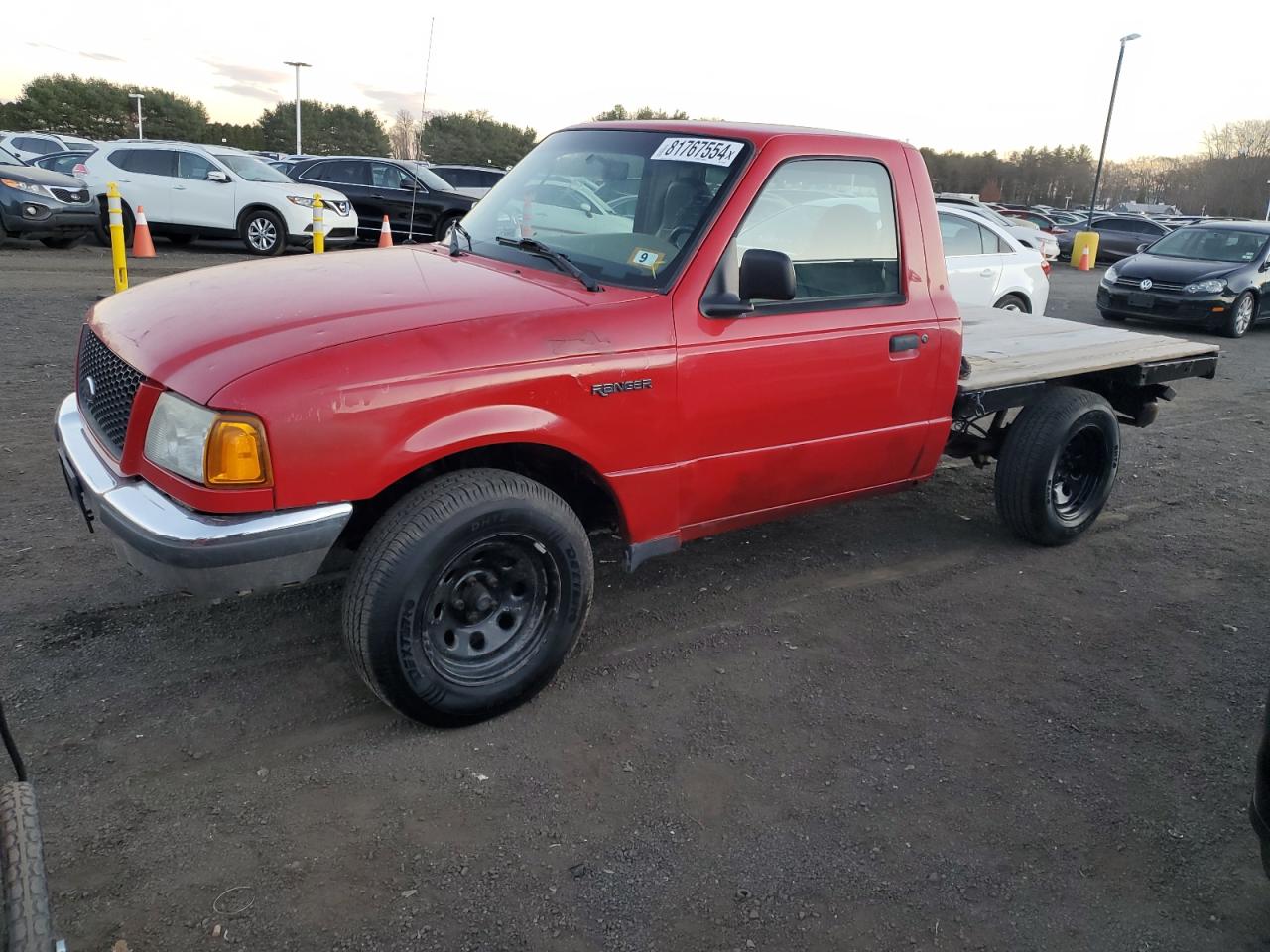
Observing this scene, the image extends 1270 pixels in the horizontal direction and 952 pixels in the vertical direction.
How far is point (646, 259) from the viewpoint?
11.6ft

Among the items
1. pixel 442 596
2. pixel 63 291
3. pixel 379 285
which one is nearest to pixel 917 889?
pixel 442 596

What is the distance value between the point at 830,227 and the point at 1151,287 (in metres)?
11.8

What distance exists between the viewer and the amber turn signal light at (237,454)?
263 centimetres

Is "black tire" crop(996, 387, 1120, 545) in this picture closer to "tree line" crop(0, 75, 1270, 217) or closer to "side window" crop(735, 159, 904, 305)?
"side window" crop(735, 159, 904, 305)

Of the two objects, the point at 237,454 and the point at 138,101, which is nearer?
the point at 237,454

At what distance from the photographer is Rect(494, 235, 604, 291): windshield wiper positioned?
3467 mm

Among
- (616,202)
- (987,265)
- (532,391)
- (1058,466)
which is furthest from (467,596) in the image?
(987,265)

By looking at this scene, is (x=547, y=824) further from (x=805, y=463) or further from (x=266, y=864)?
(x=805, y=463)

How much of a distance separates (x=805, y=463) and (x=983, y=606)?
47.4 inches

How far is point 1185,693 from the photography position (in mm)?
3752

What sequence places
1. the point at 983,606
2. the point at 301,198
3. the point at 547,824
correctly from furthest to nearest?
the point at 301,198 < the point at 983,606 < the point at 547,824

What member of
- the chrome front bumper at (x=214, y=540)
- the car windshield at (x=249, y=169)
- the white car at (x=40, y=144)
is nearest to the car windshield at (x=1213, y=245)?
the car windshield at (x=249, y=169)

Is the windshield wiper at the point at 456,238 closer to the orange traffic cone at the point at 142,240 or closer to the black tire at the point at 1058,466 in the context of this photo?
the black tire at the point at 1058,466

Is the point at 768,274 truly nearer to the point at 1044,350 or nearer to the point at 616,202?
the point at 616,202
